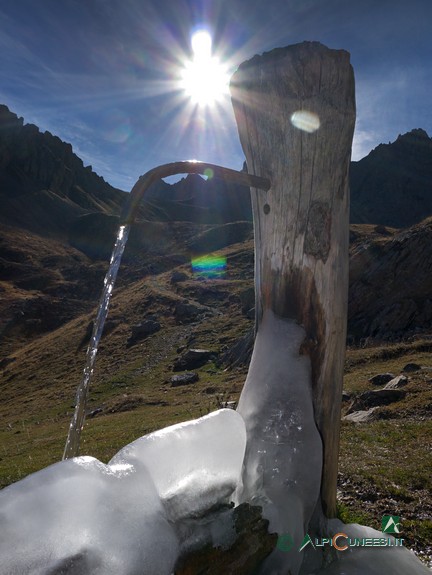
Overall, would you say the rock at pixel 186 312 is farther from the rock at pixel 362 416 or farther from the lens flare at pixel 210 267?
the rock at pixel 362 416

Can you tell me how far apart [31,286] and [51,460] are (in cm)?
7181

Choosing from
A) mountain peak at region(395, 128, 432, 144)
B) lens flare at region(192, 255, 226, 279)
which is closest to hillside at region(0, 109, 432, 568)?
lens flare at region(192, 255, 226, 279)

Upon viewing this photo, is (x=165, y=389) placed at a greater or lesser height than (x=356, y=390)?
lesser

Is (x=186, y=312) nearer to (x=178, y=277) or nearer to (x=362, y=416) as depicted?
(x=178, y=277)

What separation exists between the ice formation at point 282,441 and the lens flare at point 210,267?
71.2 m

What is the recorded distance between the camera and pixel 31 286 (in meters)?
80.2

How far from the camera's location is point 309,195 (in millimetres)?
2537

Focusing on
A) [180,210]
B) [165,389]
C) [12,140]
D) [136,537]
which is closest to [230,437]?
[136,537]

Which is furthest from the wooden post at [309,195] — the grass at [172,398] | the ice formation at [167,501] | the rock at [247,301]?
the rock at [247,301]

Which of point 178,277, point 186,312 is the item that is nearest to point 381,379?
point 186,312

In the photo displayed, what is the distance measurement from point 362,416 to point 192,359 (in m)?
25.6

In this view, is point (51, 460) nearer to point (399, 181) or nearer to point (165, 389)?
point (165, 389)

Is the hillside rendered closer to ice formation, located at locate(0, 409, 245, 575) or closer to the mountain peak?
ice formation, located at locate(0, 409, 245, 575)

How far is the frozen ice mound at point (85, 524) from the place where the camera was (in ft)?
4.88
